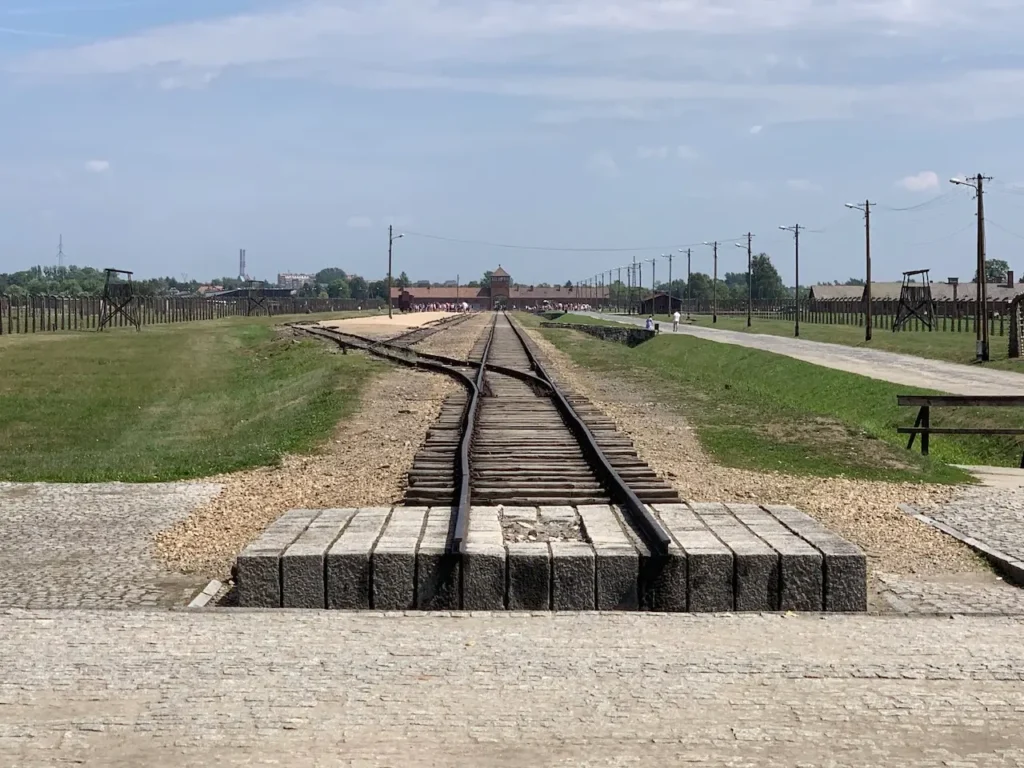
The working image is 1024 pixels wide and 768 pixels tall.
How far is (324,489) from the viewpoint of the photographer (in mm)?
11734

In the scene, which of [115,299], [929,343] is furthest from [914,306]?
[115,299]

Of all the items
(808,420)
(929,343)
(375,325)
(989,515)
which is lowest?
(989,515)

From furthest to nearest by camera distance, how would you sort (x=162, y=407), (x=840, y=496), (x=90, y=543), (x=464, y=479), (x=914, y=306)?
(x=914, y=306)
(x=162, y=407)
(x=840, y=496)
(x=464, y=479)
(x=90, y=543)

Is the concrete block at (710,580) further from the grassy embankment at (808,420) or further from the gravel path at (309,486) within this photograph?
the grassy embankment at (808,420)

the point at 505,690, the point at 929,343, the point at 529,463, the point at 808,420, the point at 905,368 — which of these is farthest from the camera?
the point at 929,343

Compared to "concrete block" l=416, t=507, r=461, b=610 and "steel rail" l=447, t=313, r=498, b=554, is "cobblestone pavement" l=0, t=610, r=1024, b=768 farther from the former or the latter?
"steel rail" l=447, t=313, r=498, b=554

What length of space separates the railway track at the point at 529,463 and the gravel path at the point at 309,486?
40 centimetres

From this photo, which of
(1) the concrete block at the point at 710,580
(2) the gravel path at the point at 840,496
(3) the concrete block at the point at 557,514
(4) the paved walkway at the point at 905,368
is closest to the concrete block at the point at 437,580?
(1) the concrete block at the point at 710,580

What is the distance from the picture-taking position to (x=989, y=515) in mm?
10781

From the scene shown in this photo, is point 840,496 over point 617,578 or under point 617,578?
under

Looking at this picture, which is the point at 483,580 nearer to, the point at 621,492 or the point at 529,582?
the point at 529,582

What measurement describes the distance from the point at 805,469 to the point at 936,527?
358cm

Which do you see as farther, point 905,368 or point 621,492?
point 905,368

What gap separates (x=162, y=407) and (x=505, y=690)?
70.2 feet
